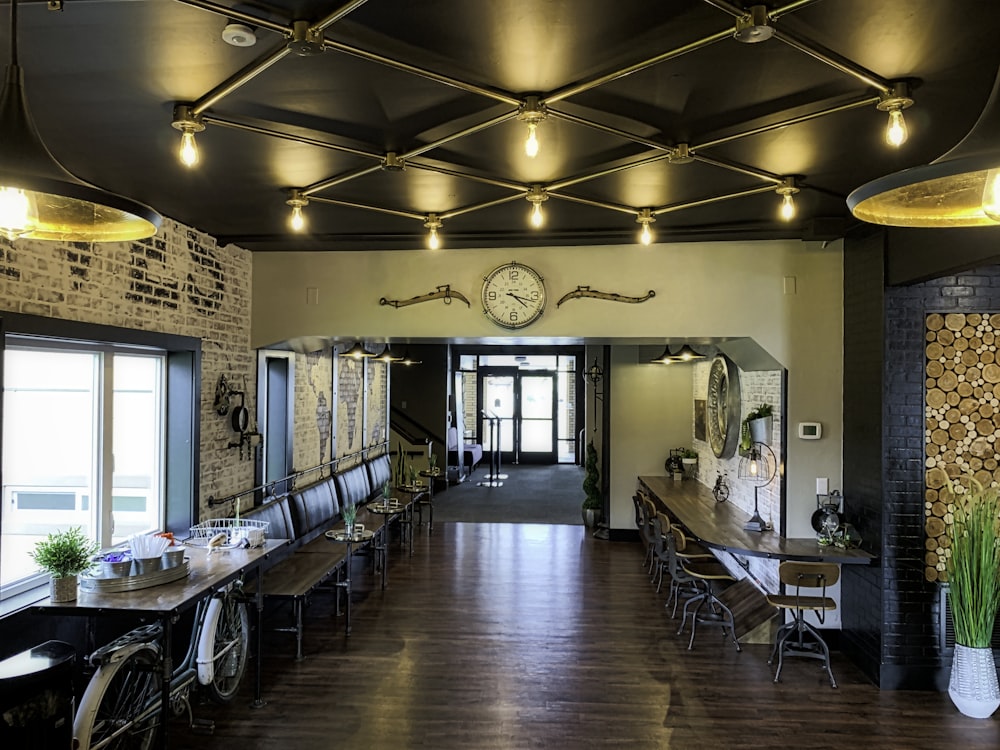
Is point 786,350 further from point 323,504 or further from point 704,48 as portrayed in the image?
point 323,504

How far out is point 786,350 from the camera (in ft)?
18.4

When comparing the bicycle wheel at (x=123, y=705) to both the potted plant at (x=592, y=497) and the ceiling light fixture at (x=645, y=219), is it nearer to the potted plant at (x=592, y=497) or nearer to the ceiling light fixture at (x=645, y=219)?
the ceiling light fixture at (x=645, y=219)

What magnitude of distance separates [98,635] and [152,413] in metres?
1.62

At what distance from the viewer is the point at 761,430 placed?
6.05 m

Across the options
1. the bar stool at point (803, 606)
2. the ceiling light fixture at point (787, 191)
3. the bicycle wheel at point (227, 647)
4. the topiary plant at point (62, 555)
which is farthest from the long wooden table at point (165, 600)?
the ceiling light fixture at point (787, 191)

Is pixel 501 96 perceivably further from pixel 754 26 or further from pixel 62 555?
pixel 62 555

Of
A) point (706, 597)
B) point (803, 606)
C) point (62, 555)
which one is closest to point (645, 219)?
point (803, 606)

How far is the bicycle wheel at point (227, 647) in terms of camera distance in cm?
422

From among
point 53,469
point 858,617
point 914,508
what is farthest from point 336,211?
point 858,617

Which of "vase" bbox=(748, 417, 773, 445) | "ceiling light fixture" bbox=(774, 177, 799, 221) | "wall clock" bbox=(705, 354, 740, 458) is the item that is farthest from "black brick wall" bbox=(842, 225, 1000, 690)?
"wall clock" bbox=(705, 354, 740, 458)

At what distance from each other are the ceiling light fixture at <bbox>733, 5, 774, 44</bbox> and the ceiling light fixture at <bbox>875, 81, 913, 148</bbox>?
0.81 m

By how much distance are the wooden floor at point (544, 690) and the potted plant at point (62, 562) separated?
3.94 ft

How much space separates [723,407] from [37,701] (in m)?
6.34

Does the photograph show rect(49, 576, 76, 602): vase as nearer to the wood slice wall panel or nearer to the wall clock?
the wood slice wall panel
